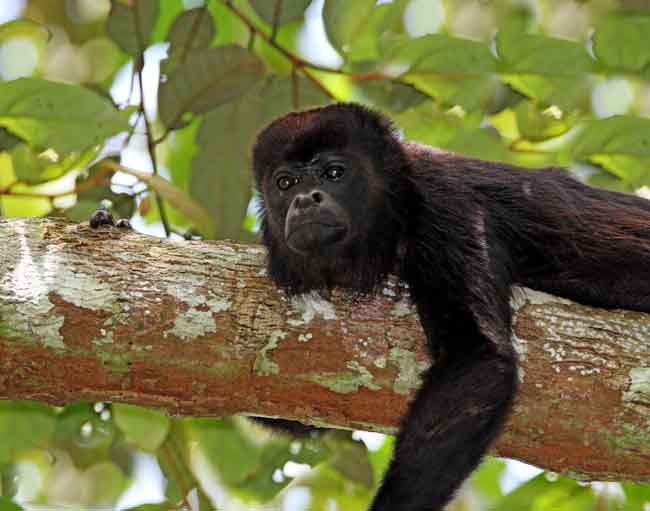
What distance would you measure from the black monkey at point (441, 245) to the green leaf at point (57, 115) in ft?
2.45

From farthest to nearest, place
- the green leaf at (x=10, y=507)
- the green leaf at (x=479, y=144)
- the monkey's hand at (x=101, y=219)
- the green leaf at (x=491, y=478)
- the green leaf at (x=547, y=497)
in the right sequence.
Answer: the green leaf at (x=491, y=478)
the green leaf at (x=479, y=144)
the green leaf at (x=547, y=497)
the monkey's hand at (x=101, y=219)
the green leaf at (x=10, y=507)

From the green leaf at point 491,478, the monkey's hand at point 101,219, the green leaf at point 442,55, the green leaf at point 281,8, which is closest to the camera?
the monkey's hand at point 101,219

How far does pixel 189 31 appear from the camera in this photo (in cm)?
500

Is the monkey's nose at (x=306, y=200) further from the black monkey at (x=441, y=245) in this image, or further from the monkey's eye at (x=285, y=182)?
the monkey's eye at (x=285, y=182)

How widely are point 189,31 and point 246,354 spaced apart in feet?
7.03

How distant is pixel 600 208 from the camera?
4.58 meters

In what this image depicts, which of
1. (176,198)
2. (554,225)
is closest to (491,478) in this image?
(554,225)

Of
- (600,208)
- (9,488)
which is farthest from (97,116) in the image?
(600,208)

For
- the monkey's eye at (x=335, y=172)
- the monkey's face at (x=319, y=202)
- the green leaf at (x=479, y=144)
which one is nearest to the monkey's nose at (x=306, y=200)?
the monkey's face at (x=319, y=202)

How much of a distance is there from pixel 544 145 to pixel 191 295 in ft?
8.39

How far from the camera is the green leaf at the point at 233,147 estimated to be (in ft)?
16.6

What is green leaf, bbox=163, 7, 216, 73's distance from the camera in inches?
197

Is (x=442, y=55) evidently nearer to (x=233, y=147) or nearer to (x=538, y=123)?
(x=538, y=123)

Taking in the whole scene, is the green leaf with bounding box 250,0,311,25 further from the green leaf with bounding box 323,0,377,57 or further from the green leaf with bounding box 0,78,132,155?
the green leaf with bounding box 0,78,132,155
